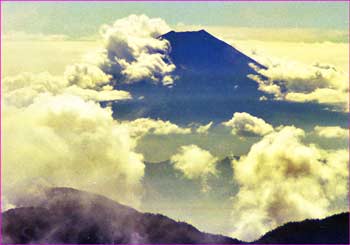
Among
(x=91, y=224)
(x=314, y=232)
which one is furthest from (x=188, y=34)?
(x=314, y=232)

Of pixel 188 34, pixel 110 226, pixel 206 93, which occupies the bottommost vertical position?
pixel 110 226

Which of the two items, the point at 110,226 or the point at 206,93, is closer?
the point at 110,226

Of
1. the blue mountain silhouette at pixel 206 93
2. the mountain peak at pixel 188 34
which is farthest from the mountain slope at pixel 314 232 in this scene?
the mountain peak at pixel 188 34

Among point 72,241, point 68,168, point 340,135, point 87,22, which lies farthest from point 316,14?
point 72,241

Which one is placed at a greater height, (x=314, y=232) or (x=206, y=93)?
(x=206, y=93)

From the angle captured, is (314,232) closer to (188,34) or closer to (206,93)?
(206,93)

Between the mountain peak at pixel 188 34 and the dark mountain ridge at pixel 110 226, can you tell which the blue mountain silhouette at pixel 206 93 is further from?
the dark mountain ridge at pixel 110 226

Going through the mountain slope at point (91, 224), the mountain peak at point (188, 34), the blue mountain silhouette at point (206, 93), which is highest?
the mountain peak at point (188, 34)
